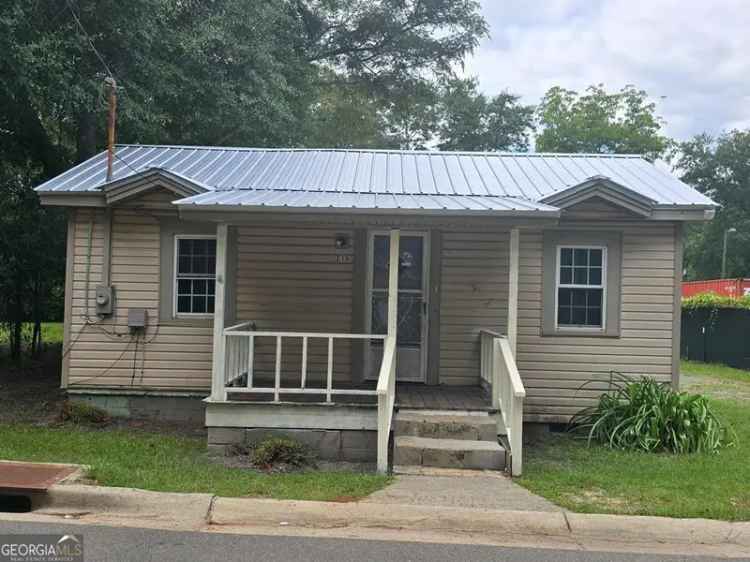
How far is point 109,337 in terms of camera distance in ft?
29.7

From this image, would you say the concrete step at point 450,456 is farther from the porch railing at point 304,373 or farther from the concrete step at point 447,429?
the concrete step at point 447,429

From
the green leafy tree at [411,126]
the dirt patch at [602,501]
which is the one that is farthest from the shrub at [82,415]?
the green leafy tree at [411,126]

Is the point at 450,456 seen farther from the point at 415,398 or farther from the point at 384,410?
the point at 415,398

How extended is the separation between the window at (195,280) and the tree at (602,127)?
38.1 metres

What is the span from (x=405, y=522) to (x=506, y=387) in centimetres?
260

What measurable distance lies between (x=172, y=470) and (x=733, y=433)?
6.78 meters

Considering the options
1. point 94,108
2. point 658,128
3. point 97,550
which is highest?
point 658,128

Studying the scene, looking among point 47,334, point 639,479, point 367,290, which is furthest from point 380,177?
point 47,334

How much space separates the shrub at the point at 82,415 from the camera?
8.69 meters

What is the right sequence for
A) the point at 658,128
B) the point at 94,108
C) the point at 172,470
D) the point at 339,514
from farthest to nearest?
the point at 658,128
the point at 94,108
the point at 172,470
the point at 339,514

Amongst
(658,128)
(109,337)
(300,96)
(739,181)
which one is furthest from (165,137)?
(739,181)

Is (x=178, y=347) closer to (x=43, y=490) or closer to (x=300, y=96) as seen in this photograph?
(x=43, y=490)

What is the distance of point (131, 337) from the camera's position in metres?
9.04

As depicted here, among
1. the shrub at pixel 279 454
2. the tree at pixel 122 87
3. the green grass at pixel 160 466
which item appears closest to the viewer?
the green grass at pixel 160 466
